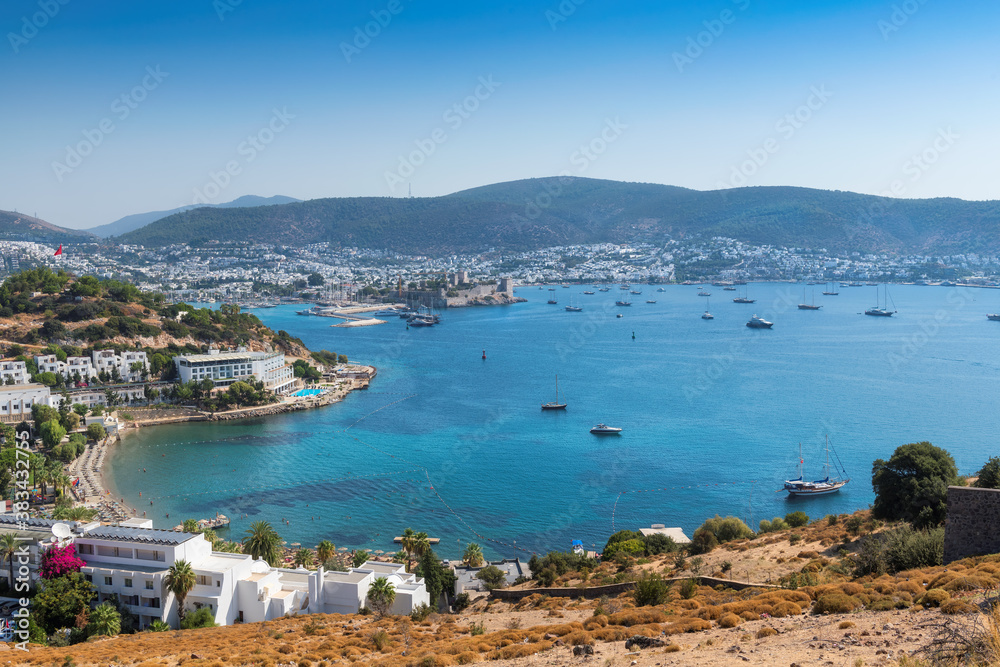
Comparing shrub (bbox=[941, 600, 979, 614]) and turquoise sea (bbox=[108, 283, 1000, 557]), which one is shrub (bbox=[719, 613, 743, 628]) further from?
turquoise sea (bbox=[108, 283, 1000, 557])

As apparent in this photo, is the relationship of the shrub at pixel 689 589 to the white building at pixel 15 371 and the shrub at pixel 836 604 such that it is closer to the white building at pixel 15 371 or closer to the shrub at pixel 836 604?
the shrub at pixel 836 604

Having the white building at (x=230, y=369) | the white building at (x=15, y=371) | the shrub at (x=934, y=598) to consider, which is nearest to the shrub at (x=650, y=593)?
the shrub at (x=934, y=598)

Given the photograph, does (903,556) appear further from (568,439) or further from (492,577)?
(568,439)

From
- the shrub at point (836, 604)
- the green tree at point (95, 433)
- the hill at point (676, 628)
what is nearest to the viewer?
the hill at point (676, 628)

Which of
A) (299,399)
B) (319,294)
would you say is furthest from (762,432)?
(319,294)

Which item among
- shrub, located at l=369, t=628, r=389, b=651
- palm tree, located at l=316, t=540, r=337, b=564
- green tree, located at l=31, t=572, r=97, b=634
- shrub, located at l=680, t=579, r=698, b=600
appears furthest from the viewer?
palm tree, located at l=316, t=540, r=337, b=564

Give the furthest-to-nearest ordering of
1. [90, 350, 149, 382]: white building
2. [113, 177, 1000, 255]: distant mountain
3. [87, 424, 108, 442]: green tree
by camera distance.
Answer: [113, 177, 1000, 255]: distant mountain, [90, 350, 149, 382]: white building, [87, 424, 108, 442]: green tree

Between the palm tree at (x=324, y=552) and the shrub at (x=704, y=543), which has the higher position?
the shrub at (x=704, y=543)

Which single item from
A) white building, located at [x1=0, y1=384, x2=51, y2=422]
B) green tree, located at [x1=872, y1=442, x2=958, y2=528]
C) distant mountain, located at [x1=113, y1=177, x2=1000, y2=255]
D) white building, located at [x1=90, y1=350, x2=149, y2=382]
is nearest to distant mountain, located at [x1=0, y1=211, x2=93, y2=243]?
distant mountain, located at [x1=113, y1=177, x2=1000, y2=255]
